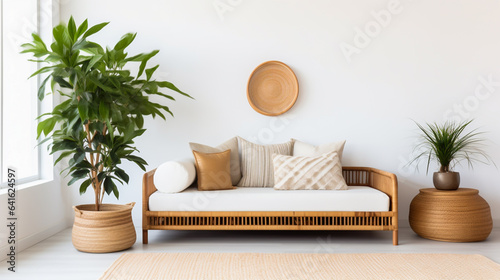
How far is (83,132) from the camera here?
367cm

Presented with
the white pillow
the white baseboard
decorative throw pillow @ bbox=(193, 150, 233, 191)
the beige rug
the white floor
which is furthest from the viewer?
decorative throw pillow @ bbox=(193, 150, 233, 191)

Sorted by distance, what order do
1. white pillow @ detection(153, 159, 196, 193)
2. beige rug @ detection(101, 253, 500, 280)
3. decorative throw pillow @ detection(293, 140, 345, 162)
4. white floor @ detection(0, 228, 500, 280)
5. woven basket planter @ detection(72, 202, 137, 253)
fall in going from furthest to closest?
decorative throw pillow @ detection(293, 140, 345, 162) < white pillow @ detection(153, 159, 196, 193) < woven basket planter @ detection(72, 202, 137, 253) < white floor @ detection(0, 228, 500, 280) < beige rug @ detection(101, 253, 500, 280)

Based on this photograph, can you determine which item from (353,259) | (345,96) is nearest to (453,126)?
(345,96)

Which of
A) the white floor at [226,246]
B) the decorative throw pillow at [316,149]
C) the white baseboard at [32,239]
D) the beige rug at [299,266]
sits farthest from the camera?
the decorative throw pillow at [316,149]

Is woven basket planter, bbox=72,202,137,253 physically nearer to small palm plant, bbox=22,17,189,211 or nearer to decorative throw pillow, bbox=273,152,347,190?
small palm plant, bbox=22,17,189,211

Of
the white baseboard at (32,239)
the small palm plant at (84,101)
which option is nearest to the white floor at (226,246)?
the white baseboard at (32,239)

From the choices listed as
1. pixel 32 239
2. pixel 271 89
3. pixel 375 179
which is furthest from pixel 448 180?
pixel 32 239

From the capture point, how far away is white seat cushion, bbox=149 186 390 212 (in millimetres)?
3863

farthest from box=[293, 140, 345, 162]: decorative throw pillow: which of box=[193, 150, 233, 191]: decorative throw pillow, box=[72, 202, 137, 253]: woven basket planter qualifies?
box=[72, 202, 137, 253]: woven basket planter

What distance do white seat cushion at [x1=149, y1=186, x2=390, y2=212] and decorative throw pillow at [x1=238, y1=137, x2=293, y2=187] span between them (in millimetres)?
519

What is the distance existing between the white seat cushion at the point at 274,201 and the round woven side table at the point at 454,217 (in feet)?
1.58

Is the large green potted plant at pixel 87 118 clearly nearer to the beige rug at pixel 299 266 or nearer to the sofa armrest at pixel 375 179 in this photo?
the beige rug at pixel 299 266

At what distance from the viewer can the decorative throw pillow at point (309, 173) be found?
13.4 feet

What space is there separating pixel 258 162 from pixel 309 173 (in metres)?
0.56
